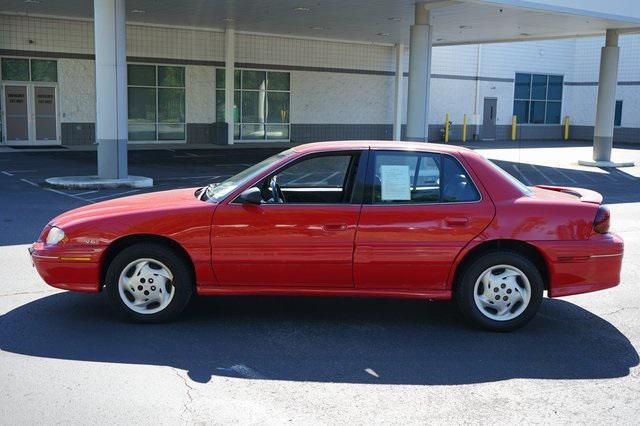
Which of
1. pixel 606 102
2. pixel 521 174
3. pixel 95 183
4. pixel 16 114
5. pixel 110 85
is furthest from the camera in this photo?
pixel 16 114

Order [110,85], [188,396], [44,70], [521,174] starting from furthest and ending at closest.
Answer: [44,70] < [521,174] < [110,85] < [188,396]

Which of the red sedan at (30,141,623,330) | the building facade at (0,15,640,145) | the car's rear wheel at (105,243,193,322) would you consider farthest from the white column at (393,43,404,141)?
the car's rear wheel at (105,243,193,322)

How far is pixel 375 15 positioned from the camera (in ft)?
74.4

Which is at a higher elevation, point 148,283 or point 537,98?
point 537,98

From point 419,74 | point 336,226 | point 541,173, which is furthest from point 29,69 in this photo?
point 336,226

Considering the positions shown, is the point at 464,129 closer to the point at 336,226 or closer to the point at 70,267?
the point at 336,226

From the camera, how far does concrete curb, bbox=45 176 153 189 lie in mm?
15164

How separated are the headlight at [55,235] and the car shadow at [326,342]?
704 millimetres

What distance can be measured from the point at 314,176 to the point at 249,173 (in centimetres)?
143

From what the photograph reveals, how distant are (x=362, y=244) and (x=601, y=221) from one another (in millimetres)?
2067

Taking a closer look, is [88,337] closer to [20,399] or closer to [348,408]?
[20,399]

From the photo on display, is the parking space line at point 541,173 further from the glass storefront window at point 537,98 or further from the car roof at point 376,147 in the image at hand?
the glass storefront window at point 537,98

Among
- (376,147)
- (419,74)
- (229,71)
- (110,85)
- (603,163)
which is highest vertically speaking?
(229,71)

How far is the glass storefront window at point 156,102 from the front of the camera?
2762 centimetres
